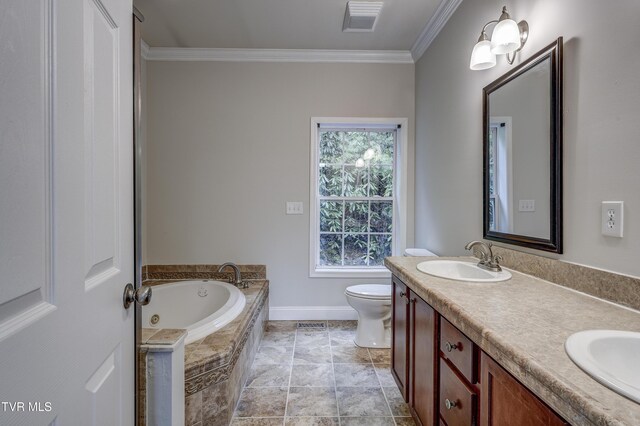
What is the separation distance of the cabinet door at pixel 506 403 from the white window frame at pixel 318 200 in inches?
82.6

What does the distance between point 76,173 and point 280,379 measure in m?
1.87

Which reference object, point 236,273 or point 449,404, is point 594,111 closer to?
point 449,404

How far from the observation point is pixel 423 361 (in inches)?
54.2

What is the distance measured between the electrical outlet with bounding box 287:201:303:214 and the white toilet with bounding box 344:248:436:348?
913 mm

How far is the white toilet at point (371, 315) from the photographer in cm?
235

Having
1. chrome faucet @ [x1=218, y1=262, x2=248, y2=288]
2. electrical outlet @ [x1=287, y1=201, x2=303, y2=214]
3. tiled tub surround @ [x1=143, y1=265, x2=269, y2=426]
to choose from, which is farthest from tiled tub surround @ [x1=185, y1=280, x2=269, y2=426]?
electrical outlet @ [x1=287, y1=201, x2=303, y2=214]

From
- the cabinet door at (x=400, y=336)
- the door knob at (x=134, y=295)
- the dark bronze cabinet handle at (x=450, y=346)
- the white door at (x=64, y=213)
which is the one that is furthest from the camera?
the cabinet door at (x=400, y=336)

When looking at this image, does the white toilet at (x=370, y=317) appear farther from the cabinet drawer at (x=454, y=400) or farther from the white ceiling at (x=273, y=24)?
the white ceiling at (x=273, y=24)

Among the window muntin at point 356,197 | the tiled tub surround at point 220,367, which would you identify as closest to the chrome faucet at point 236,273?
the tiled tub surround at point 220,367

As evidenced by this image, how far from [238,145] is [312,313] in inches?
70.4

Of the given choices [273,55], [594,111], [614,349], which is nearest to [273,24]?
[273,55]

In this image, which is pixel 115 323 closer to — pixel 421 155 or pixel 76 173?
pixel 76 173

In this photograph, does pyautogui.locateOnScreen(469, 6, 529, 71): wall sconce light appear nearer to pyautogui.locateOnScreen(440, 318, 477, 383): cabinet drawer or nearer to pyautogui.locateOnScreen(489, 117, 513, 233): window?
pyautogui.locateOnScreen(489, 117, 513, 233): window

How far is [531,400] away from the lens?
687mm
